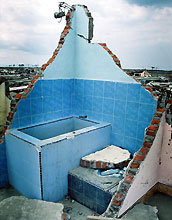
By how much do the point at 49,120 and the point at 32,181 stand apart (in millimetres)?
1667

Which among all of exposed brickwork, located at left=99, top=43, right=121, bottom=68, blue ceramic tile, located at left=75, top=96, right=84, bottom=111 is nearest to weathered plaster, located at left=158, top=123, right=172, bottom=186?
exposed brickwork, located at left=99, top=43, right=121, bottom=68

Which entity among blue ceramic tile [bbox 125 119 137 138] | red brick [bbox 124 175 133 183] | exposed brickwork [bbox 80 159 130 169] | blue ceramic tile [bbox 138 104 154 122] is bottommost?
exposed brickwork [bbox 80 159 130 169]

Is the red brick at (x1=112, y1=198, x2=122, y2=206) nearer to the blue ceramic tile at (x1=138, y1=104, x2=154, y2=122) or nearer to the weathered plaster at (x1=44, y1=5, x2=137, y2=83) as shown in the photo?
the blue ceramic tile at (x1=138, y1=104, x2=154, y2=122)

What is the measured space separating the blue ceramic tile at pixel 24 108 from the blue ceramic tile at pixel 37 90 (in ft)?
0.60

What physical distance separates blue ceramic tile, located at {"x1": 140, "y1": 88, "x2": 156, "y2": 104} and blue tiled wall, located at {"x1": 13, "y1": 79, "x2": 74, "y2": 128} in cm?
197

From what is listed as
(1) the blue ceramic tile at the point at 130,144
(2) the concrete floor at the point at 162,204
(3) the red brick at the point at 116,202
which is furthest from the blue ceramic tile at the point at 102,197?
(1) the blue ceramic tile at the point at 130,144

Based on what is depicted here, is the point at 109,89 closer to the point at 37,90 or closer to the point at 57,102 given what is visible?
the point at 57,102

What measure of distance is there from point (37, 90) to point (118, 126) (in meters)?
2.02

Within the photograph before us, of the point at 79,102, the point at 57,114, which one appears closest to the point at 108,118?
the point at 79,102

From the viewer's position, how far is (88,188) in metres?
3.11

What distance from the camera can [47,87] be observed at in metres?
4.35

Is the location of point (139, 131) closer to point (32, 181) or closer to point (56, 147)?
point (56, 147)

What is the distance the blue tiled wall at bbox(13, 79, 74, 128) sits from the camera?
12.9ft

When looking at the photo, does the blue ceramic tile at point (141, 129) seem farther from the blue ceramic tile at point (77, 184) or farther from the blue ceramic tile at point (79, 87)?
the blue ceramic tile at point (79, 87)
